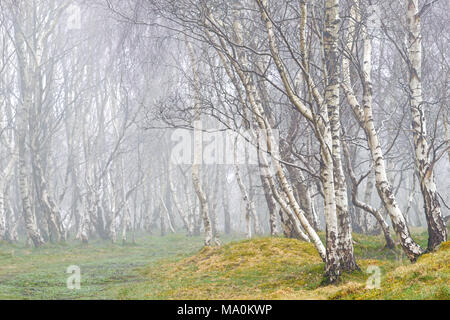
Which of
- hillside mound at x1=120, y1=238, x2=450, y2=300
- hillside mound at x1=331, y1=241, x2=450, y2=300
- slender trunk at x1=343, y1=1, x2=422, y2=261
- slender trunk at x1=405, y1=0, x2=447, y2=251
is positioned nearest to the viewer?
hillside mound at x1=331, y1=241, x2=450, y2=300

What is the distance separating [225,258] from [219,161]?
793 inches

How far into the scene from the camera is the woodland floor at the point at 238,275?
745 centimetres

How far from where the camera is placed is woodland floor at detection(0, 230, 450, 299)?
7.45m

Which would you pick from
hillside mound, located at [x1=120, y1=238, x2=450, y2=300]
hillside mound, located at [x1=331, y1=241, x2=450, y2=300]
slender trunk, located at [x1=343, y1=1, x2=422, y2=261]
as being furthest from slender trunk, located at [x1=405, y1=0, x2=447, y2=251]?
hillside mound, located at [x1=331, y1=241, x2=450, y2=300]

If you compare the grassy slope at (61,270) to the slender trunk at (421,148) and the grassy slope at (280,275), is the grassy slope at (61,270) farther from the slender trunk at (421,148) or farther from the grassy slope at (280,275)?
the slender trunk at (421,148)

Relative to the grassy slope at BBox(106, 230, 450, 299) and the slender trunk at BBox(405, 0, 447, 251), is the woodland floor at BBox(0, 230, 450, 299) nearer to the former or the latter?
the grassy slope at BBox(106, 230, 450, 299)

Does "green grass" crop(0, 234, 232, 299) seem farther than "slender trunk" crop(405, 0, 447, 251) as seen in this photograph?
Yes

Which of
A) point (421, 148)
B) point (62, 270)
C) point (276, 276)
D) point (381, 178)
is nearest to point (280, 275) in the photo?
point (276, 276)

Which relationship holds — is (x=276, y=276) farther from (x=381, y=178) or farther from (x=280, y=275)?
(x=381, y=178)

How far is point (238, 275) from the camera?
11.5 m

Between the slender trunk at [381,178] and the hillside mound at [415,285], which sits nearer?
the hillside mound at [415,285]

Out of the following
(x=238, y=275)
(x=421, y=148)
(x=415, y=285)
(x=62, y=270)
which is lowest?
(x=62, y=270)

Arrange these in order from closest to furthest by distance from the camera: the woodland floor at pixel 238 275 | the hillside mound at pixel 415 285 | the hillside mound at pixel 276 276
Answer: the hillside mound at pixel 415 285
the hillside mound at pixel 276 276
the woodland floor at pixel 238 275

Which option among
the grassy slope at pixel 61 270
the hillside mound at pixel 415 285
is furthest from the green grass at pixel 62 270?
the hillside mound at pixel 415 285
